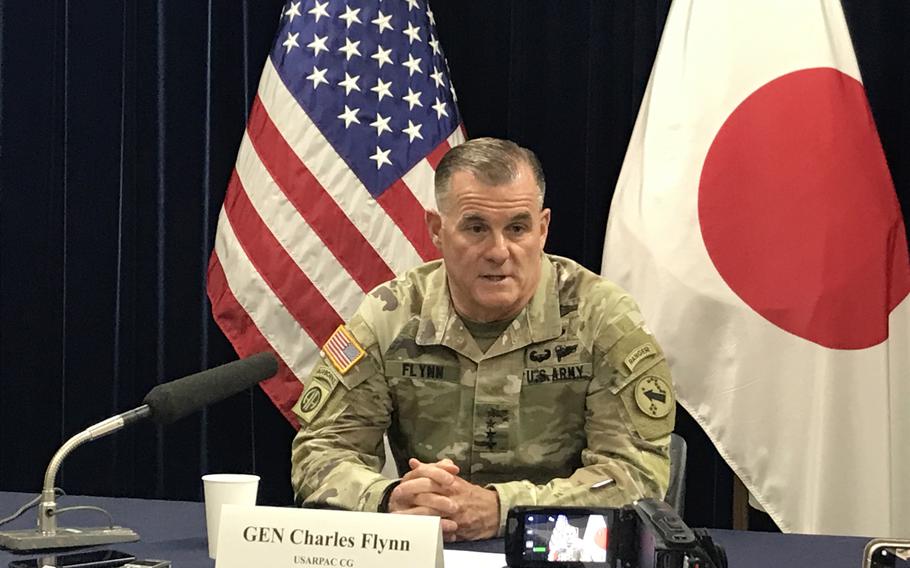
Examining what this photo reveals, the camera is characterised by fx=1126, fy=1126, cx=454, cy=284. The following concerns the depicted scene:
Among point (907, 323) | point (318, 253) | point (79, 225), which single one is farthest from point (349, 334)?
point (79, 225)

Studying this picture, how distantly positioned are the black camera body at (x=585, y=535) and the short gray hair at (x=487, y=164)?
893mm

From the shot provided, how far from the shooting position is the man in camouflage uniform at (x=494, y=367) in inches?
86.1

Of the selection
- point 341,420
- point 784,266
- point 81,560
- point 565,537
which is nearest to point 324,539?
point 565,537

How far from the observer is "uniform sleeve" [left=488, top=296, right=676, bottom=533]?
2008 millimetres

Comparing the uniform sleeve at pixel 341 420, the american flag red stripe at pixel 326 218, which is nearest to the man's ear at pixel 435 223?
the uniform sleeve at pixel 341 420

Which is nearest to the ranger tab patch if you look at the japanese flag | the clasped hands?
the clasped hands

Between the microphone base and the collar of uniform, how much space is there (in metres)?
0.73

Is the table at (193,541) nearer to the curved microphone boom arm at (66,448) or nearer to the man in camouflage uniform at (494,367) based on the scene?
the curved microphone boom arm at (66,448)

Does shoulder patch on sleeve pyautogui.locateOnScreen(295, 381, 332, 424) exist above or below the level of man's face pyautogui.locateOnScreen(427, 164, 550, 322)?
below

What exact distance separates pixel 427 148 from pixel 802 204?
1.02 metres

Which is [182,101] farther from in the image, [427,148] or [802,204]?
[802,204]

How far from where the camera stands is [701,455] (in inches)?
133

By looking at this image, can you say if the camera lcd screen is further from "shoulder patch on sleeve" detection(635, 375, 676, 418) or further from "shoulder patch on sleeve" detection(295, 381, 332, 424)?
"shoulder patch on sleeve" detection(295, 381, 332, 424)

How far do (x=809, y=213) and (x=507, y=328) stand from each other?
3.10 feet
